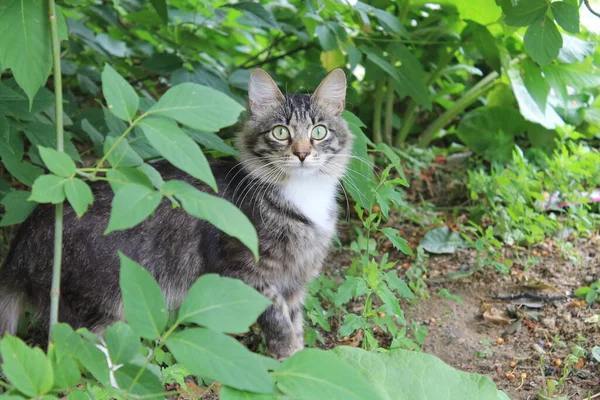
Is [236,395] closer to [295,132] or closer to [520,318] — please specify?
[295,132]

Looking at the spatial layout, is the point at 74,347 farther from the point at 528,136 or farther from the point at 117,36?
the point at 528,136

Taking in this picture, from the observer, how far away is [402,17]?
4.54 m

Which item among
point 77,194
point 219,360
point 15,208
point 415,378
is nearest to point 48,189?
point 77,194

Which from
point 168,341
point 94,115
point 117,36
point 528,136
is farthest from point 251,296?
point 528,136

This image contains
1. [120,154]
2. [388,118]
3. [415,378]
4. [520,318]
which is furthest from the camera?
[388,118]

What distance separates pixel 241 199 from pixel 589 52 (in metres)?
2.29

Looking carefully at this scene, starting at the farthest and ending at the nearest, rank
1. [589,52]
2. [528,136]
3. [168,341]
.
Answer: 1. [528,136]
2. [589,52]
3. [168,341]

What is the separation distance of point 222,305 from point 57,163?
1.81ft

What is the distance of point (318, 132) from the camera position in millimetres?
3463

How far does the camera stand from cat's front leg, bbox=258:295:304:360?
3.29 m

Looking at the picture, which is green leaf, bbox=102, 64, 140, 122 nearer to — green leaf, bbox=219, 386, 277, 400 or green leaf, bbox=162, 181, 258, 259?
green leaf, bbox=162, 181, 258, 259

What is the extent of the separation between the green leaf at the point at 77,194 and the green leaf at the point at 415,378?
102 cm

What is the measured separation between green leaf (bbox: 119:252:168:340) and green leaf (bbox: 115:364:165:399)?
0.48 ft

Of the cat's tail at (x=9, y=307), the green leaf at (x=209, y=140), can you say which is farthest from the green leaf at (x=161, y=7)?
the cat's tail at (x=9, y=307)
